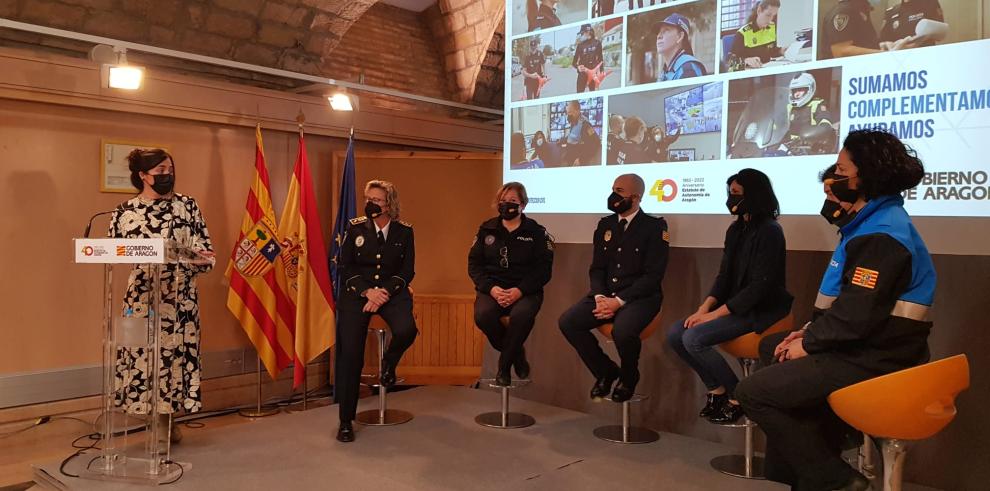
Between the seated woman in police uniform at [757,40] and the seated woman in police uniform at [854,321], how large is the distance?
1.11 metres

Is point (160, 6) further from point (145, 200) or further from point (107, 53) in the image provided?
point (145, 200)

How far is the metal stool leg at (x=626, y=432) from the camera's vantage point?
405 cm

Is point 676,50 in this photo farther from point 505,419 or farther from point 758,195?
point 505,419

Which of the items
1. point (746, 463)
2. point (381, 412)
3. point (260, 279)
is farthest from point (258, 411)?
point (746, 463)

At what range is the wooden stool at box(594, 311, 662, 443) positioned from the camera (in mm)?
3949

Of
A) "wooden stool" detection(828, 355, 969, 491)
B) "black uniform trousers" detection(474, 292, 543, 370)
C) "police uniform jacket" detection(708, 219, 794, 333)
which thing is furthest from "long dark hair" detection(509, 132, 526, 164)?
"wooden stool" detection(828, 355, 969, 491)

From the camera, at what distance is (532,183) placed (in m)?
4.73

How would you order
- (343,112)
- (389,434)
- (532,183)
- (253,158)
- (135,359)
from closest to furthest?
(135,359) < (389,434) < (532,183) < (253,158) < (343,112)

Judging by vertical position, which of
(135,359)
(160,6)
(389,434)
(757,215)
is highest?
(160,6)

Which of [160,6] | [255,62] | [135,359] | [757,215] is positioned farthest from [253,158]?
[757,215]

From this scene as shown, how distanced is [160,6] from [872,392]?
15.7 ft

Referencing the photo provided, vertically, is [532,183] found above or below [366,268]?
above

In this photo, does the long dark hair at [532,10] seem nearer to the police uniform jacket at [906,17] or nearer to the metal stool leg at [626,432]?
the police uniform jacket at [906,17]

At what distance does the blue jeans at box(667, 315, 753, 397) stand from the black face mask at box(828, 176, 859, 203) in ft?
3.03
